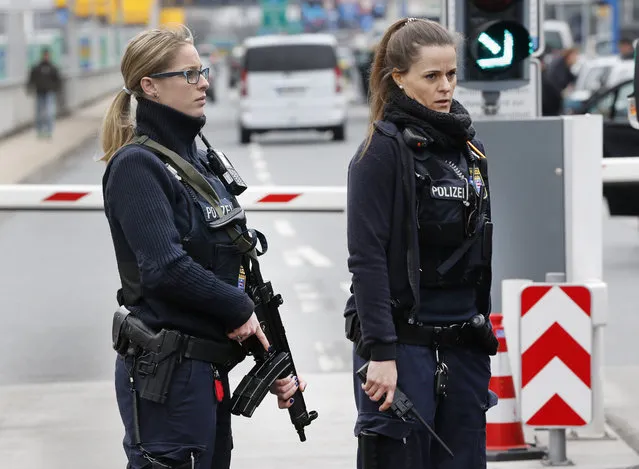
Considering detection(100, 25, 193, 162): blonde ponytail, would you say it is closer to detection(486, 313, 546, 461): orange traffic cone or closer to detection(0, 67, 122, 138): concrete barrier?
detection(486, 313, 546, 461): orange traffic cone

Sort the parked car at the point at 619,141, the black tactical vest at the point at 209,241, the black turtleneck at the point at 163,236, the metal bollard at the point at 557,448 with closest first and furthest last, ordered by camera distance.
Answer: the black turtleneck at the point at 163,236
the black tactical vest at the point at 209,241
the metal bollard at the point at 557,448
the parked car at the point at 619,141

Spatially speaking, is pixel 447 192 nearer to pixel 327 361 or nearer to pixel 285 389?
pixel 285 389

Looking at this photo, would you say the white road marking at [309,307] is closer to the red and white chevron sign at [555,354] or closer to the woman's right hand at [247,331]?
the red and white chevron sign at [555,354]

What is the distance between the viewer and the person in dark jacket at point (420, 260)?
13.5ft

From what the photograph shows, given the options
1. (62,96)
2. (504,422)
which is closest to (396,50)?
(504,422)

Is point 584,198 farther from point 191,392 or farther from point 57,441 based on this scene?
point 191,392

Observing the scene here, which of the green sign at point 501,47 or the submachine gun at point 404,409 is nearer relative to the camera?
the submachine gun at point 404,409

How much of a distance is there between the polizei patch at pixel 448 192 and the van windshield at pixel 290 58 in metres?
27.7

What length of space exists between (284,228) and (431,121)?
12923 mm

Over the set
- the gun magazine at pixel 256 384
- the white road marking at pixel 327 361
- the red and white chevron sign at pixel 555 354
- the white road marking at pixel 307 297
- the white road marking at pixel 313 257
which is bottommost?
the white road marking at pixel 313 257

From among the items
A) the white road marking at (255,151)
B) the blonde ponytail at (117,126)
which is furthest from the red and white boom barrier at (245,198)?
the white road marking at (255,151)

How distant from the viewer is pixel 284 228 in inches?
671

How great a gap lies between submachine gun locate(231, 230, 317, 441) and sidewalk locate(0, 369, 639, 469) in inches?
110

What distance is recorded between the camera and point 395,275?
13.7ft
